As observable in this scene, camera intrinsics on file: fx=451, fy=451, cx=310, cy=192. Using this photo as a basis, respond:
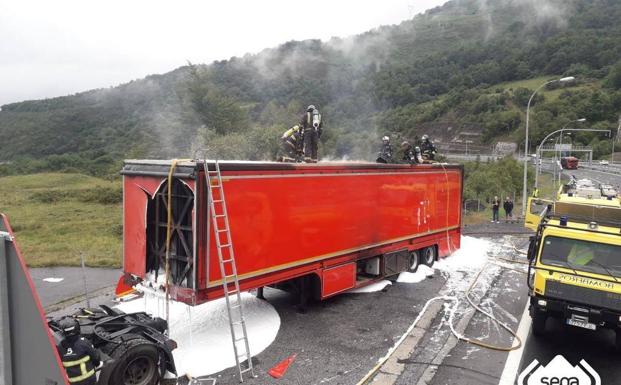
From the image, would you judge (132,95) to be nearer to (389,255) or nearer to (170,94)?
(170,94)

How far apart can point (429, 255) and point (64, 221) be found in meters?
20.5

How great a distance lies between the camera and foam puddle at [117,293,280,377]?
22.6 feet

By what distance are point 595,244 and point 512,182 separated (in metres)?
27.2

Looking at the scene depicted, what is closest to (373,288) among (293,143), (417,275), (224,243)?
(417,275)

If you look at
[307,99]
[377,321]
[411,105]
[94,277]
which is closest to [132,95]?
[307,99]

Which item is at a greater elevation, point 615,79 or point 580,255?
point 615,79

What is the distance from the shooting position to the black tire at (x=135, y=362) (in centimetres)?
570

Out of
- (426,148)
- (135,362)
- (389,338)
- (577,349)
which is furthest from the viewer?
(426,148)

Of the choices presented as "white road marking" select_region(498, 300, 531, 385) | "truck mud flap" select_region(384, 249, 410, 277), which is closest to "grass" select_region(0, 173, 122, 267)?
"truck mud flap" select_region(384, 249, 410, 277)

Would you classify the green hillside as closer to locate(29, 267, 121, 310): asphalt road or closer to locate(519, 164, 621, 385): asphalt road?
locate(29, 267, 121, 310): asphalt road

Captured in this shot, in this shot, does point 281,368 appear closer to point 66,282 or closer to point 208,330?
point 208,330

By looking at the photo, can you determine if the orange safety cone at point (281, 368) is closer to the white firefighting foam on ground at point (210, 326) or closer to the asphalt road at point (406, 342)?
the asphalt road at point (406, 342)

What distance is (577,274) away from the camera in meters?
7.61

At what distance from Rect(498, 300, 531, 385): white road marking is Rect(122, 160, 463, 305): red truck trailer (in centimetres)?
328
